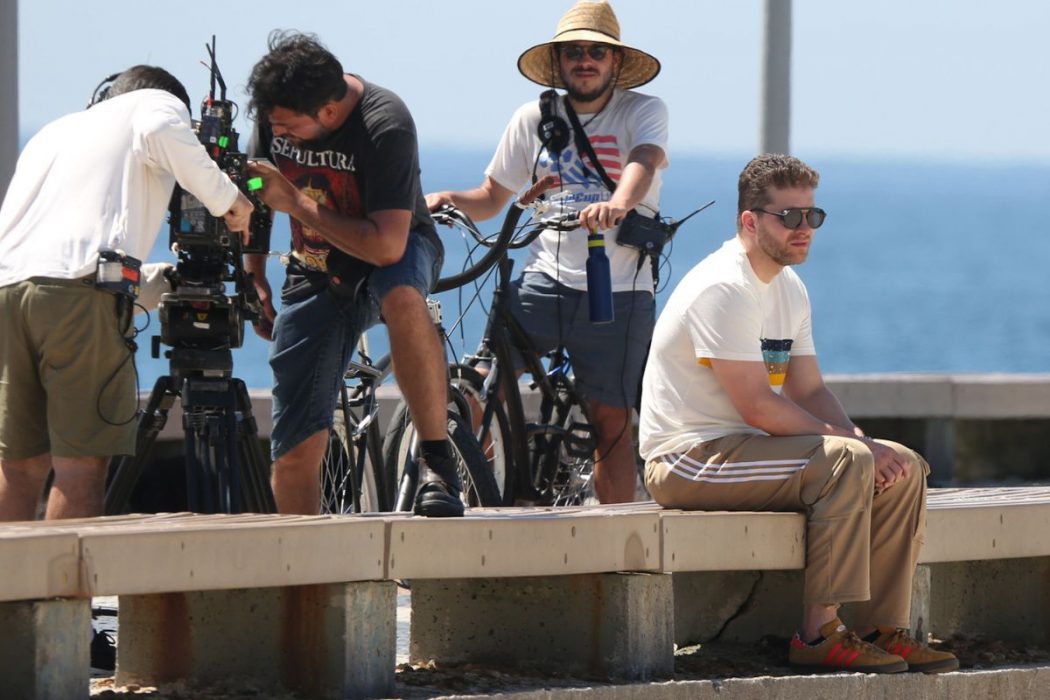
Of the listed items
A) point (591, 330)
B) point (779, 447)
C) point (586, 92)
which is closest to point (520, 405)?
point (591, 330)

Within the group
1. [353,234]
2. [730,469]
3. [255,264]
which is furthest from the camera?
[255,264]

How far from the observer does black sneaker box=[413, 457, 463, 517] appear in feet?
21.6

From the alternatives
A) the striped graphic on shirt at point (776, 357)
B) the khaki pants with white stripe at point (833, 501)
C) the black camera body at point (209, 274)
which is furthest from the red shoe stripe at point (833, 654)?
the black camera body at point (209, 274)

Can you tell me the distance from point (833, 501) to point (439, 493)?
1169mm

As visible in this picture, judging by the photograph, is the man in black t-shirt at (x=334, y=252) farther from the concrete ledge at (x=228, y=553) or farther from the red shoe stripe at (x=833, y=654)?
the red shoe stripe at (x=833, y=654)

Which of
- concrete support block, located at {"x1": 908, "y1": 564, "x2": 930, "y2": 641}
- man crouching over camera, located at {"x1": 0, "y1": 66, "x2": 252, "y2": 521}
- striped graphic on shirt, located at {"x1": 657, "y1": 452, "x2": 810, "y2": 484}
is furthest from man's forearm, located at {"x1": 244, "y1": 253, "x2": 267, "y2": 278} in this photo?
concrete support block, located at {"x1": 908, "y1": 564, "x2": 930, "y2": 641}

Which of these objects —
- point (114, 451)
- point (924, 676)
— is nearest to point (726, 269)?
point (924, 676)

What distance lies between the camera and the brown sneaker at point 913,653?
6.97 m

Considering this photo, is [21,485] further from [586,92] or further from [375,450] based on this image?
[586,92]

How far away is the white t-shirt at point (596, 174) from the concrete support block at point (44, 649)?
351 cm

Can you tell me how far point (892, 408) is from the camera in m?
13.3

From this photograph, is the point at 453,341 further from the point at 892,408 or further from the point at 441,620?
the point at 892,408

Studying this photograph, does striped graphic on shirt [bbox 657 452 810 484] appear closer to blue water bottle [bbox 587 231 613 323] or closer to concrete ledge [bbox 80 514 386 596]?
concrete ledge [bbox 80 514 386 596]

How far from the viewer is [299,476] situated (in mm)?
7695
